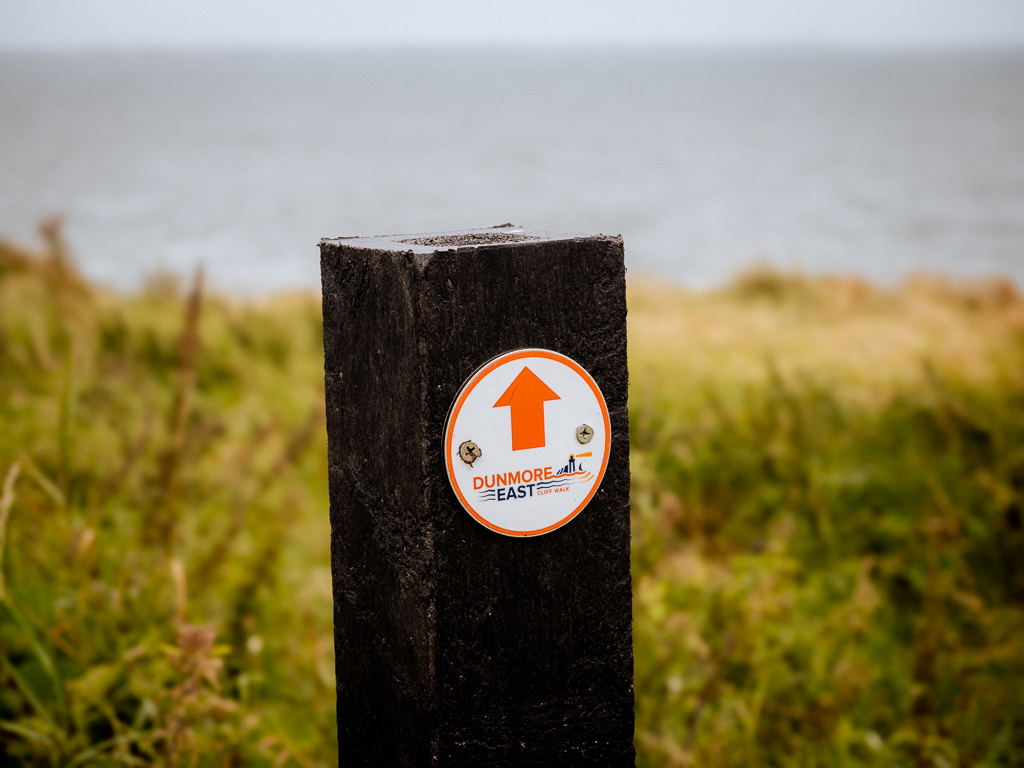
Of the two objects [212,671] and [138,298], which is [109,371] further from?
[212,671]

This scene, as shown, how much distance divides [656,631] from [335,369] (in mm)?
1733

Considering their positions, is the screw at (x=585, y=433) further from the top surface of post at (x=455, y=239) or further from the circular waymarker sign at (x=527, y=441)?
the top surface of post at (x=455, y=239)

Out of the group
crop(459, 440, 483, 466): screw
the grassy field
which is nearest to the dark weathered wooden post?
crop(459, 440, 483, 466): screw

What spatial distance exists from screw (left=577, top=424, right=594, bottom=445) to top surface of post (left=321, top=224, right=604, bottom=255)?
261mm

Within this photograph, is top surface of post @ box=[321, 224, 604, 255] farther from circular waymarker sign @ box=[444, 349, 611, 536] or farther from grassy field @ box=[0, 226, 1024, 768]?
grassy field @ box=[0, 226, 1024, 768]

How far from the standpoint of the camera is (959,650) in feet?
10.2

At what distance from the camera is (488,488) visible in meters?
1.11

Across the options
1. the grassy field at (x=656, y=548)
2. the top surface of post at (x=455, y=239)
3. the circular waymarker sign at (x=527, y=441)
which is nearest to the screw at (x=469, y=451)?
the circular waymarker sign at (x=527, y=441)

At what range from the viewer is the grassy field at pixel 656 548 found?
2086 mm

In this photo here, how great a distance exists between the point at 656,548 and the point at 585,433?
1.61 m

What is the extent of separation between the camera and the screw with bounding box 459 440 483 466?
1.08 meters

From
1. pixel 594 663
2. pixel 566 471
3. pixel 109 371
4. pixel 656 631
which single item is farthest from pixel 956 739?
pixel 109 371

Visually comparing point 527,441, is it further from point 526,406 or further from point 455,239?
point 455,239

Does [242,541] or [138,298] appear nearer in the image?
[242,541]
